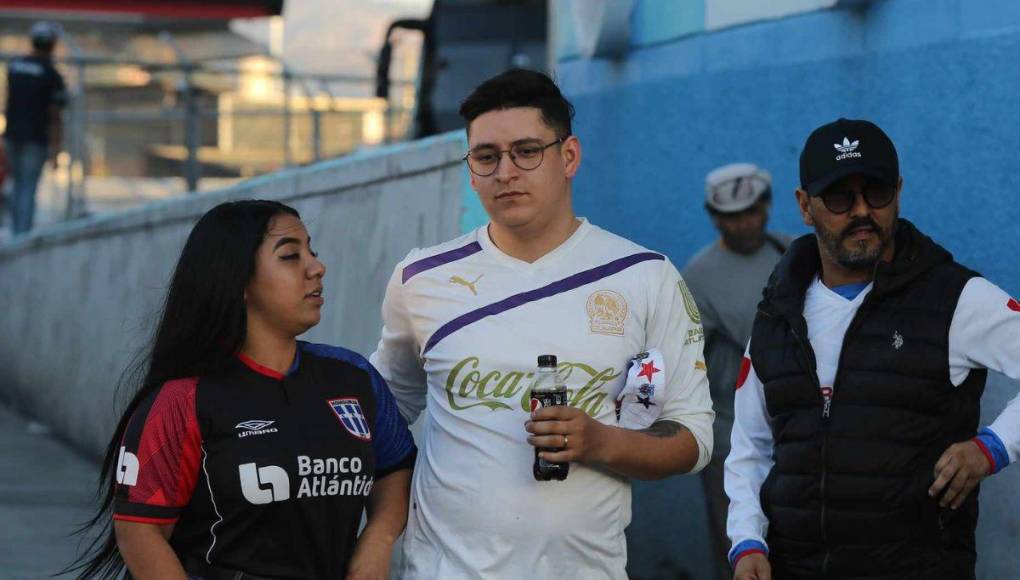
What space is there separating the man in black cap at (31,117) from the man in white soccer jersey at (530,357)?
1114 cm

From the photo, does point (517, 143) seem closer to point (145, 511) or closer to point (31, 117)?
point (145, 511)

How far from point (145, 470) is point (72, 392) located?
9086mm

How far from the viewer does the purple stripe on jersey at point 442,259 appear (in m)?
4.29

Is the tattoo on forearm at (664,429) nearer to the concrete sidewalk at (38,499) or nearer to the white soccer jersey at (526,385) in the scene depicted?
the white soccer jersey at (526,385)

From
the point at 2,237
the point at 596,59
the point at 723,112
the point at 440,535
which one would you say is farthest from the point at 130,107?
the point at 440,535

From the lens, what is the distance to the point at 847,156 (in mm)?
4199

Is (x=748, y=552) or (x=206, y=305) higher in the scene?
(x=206, y=305)

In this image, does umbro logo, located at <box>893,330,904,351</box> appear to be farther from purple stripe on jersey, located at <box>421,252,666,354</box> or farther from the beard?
purple stripe on jersey, located at <box>421,252,666,354</box>

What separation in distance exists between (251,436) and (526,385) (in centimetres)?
67

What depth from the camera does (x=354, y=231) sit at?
7691 mm

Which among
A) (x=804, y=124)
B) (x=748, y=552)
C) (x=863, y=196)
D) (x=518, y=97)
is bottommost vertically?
(x=748, y=552)

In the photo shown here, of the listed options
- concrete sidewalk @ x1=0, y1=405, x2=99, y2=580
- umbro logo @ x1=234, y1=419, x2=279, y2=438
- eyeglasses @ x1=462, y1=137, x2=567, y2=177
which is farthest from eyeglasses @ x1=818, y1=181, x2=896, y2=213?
Result: concrete sidewalk @ x1=0, y1=405, x2=99, y2=580

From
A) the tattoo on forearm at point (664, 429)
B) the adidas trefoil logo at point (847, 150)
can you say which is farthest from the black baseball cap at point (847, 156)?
the tattoo on forearm at point (664, 429)

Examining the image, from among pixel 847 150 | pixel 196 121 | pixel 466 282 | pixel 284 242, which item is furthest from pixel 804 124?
pixel 196 121
